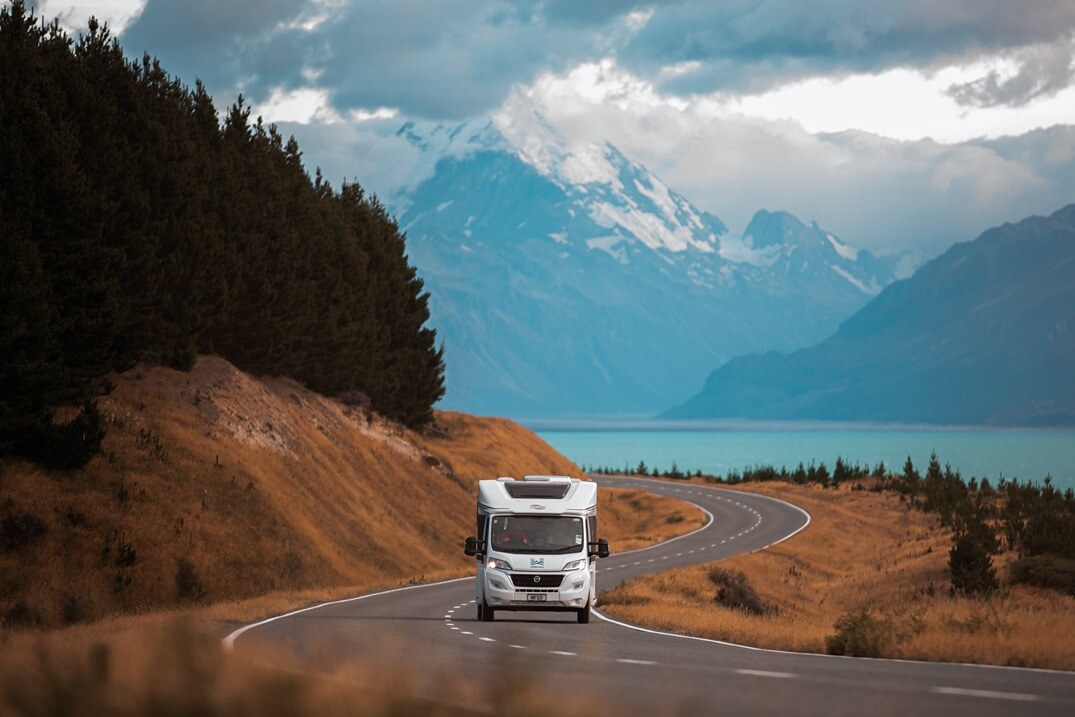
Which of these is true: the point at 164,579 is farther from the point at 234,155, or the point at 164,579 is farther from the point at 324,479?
the point at 234,155

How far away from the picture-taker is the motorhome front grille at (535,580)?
27484mm

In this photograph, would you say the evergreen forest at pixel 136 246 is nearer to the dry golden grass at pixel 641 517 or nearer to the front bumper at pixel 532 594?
the front bumper at pixel 532 594

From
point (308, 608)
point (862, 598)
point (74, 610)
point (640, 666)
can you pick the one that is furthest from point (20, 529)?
point (862, 598)

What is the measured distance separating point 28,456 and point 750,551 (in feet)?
122

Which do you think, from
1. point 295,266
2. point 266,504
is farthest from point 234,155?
point 266,504

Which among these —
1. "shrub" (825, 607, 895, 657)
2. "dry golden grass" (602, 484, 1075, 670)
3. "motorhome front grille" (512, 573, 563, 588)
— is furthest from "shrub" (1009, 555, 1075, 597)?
"shrub" (825, 607, 895, 657)

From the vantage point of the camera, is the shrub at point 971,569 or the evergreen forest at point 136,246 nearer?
the evergreen forest at point 136,246

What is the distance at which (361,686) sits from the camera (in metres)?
8.73

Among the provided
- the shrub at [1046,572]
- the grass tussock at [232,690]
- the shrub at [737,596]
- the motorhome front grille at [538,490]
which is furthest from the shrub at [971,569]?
the grass tussock at [232,690]

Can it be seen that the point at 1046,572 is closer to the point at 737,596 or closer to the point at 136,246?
the point at 737,596

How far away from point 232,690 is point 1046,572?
4171cm

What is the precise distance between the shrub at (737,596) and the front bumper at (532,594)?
1288 centimetres

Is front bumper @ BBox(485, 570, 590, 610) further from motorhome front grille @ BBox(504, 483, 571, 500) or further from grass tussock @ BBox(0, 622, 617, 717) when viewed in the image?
grass tussock @ BBox(0, 622, 617, 717)

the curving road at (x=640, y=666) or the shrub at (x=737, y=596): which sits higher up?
the curving road at (x=640, y=666)
